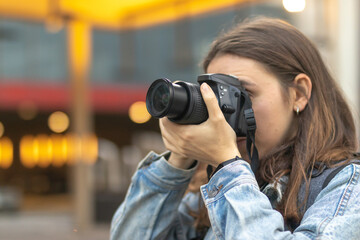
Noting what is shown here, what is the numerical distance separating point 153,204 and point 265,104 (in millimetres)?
417

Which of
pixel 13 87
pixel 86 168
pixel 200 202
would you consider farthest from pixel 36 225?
pixel 200 202

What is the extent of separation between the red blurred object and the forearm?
11.0 meters

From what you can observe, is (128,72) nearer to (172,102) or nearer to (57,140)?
(57,140)

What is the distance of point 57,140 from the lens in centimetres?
1549

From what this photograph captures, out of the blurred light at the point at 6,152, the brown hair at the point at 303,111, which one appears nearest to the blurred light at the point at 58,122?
the blurred light at the point at 6,152

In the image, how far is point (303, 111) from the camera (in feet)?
4.17

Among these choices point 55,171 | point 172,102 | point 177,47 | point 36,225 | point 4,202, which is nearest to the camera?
point 172,102

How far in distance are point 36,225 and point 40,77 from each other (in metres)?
5.32

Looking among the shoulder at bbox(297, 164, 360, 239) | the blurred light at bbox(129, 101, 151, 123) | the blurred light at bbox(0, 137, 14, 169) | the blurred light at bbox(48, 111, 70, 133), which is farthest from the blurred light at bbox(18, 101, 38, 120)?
the shoulder at bbox(297, 164, 360, 239)

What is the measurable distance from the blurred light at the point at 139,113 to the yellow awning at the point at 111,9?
6.31 metres

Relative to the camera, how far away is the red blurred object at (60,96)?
39.5 ft

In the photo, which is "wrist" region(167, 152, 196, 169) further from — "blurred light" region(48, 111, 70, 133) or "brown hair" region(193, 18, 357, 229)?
"blurred light" region(48, 111, 70, 133)

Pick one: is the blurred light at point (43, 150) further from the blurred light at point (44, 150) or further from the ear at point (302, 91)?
the ear at point (302, 91)

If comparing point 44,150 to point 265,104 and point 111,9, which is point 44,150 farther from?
point 265,104
